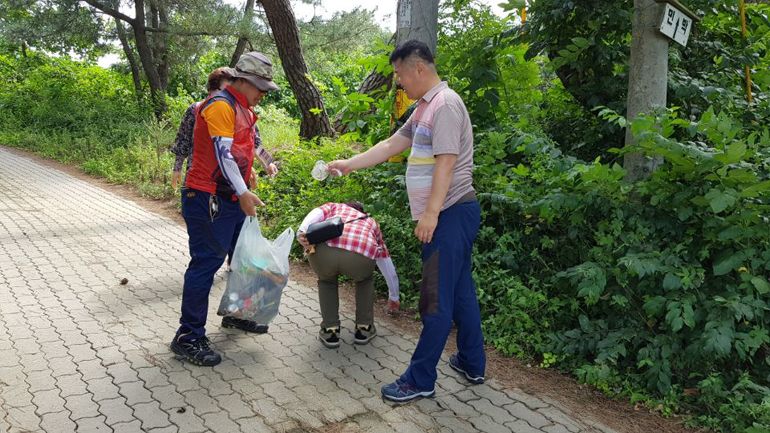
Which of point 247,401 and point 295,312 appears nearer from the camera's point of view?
point 247,401

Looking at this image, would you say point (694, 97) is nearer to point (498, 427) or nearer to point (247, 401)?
point (498, 427)

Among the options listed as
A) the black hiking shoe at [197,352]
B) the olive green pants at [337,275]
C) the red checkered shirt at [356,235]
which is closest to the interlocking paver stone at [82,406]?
the black hiking shoe at [197,352]

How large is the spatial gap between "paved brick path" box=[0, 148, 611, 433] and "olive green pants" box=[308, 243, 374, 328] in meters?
0.24

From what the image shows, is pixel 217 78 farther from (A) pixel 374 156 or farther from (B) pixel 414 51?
(B) pixel 414 51

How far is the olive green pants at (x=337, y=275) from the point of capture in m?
4.37

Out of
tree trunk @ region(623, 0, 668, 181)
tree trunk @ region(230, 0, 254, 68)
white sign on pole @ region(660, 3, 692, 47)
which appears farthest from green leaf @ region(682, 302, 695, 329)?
tree trunk @ region(230, 0, 254, 68)

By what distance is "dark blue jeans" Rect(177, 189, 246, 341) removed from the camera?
4.19 m

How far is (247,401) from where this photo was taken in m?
3.79

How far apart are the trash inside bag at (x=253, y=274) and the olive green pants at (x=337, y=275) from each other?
0.29 metres

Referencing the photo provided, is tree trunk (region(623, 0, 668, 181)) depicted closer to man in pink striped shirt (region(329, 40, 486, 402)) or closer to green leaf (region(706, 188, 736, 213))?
green leaf (region(706, 188, 736, 213))

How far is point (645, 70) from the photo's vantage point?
4.64 metres

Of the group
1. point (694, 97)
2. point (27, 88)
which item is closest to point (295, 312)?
point (694, 97)

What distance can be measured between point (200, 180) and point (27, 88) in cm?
2201

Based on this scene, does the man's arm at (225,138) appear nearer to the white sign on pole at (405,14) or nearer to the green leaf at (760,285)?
the white sign on pole at (405,14)
